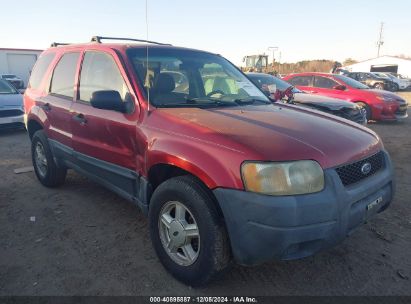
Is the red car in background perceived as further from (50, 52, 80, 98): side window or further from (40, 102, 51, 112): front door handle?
(40, 102, 51, 112): front door handle

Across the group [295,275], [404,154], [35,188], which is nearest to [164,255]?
[295,275]

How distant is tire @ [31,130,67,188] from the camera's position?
14.6ft

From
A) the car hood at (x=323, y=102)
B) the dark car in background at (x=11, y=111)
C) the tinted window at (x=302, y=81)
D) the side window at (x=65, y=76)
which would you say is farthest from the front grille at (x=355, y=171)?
the dark car in background at (x=11, y=111)

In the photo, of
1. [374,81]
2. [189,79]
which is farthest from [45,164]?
[374,81]

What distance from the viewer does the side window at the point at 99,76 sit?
10.4 ft

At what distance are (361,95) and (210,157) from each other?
9.27 m

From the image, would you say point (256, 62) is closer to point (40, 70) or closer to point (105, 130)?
point (40, 70)

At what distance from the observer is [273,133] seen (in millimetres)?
2418

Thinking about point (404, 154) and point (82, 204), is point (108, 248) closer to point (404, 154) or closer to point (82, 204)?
point (82, 204)

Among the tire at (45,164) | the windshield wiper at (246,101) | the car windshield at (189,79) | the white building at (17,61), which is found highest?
the white building at (17,61)

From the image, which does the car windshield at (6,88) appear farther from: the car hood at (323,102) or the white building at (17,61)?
the white building at (17,61)

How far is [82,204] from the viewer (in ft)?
13.8

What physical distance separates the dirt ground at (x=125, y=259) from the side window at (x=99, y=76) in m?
1.37

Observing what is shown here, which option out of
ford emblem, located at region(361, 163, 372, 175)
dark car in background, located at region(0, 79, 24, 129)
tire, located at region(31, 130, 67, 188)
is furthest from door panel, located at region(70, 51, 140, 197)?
dark car in background, located at region(0, 79, 24, 129)
